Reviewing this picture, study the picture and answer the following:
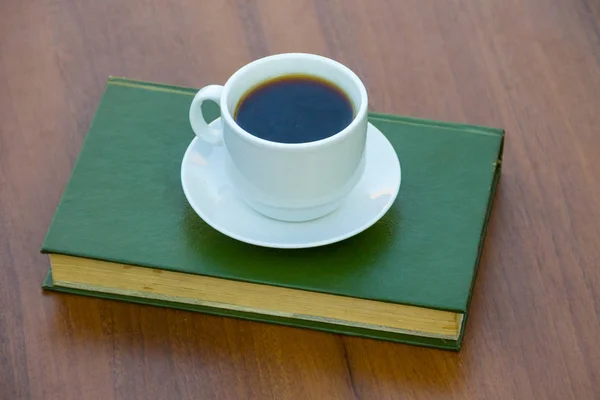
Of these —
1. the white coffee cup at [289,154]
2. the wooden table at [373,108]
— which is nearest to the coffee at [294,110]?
the white coffee cup at [289,154]

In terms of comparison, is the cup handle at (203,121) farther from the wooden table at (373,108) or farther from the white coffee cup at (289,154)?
the wooden table at (373,108)

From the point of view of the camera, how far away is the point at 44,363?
2.51 feet

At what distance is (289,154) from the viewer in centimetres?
72

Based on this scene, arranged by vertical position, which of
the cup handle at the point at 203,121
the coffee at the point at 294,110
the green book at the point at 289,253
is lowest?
the green book at the point at 289,253

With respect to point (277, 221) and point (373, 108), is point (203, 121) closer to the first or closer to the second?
point (277, 221)

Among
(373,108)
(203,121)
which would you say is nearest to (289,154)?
(203,121)

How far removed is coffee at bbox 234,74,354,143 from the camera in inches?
29.4

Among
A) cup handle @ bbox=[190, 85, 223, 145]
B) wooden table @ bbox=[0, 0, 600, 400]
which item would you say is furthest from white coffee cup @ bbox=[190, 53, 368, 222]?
wooden table @ bbox=[0, 0, 600, 400]

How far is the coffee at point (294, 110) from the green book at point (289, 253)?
3.7 inches

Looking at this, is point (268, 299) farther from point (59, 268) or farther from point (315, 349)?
point (59, 268)

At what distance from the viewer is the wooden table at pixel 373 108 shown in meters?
0.75

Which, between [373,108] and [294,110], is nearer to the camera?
[294,110]

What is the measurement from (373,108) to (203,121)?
21cm

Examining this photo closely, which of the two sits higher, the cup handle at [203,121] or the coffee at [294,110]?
the cup handle at [203,121]
